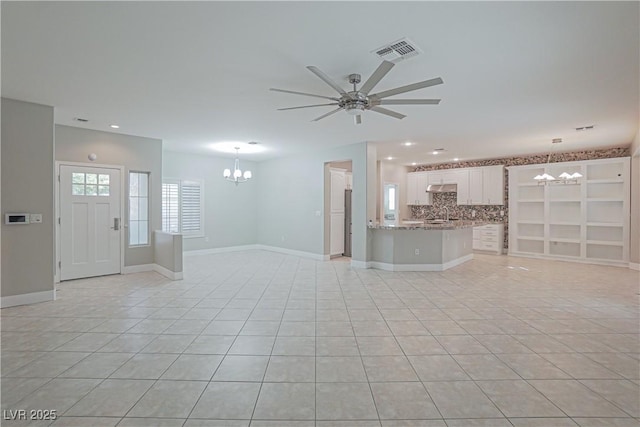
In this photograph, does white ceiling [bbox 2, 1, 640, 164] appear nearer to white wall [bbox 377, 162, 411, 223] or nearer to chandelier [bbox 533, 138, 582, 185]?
chandelier [bbox 533, 138, 582, 185]

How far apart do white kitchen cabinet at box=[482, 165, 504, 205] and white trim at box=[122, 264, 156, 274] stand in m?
8.71

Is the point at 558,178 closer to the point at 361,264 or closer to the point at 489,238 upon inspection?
the point at 489,238

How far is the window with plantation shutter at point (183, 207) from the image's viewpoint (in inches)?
312

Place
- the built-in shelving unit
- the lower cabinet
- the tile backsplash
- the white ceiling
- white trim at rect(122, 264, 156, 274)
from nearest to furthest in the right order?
the white ceiling
white trim at rect(122, 264, 156, 274)
the built-in shelving unit
the tile backsplash
the lower cabinet

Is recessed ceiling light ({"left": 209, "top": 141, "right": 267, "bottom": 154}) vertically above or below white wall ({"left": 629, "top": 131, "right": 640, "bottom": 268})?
above

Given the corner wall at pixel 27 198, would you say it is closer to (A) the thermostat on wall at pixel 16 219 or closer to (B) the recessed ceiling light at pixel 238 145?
(A) the thermostat on wall at pixel 16 219

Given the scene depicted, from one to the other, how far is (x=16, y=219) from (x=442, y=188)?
9.72 m

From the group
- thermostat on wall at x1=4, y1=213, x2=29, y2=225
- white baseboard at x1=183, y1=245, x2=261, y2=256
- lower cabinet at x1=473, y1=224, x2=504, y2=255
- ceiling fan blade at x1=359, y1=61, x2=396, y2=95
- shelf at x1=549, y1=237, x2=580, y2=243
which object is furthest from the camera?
lower cabinet at x1=473, y1=224, x2=504, y2=255

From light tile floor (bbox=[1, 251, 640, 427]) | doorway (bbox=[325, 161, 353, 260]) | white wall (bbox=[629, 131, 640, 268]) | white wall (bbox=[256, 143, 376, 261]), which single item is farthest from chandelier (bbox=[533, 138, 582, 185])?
doorway (bbox=[325, 161, 353, 260])

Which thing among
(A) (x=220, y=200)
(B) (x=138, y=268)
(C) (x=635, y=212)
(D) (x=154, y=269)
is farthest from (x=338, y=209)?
(C) (x=635, y=212)

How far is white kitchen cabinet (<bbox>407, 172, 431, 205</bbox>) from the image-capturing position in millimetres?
10234

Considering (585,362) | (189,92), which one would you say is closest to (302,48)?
(189,92)

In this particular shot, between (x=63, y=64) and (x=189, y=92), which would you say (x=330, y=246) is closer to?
(x=189, y=92)

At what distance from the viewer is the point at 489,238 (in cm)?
888
